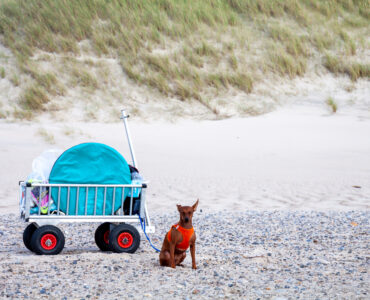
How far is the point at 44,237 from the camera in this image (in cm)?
529

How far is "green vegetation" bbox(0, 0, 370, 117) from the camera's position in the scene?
1588 cm

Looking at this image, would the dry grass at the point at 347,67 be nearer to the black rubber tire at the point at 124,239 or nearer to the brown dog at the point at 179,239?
the black rubber tire at the point at 124,239

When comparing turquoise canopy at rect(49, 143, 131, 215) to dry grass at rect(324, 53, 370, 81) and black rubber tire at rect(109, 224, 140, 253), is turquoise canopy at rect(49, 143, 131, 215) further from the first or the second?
dry grass at rect(324, 53, 370, 81)

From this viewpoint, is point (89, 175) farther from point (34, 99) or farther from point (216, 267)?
point (34, 99)

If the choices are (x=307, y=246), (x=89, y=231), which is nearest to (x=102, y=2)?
(x=89, y=231)

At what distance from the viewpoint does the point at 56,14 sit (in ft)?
59.8

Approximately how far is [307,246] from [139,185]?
196 centimetres

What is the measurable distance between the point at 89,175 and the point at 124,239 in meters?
0.68

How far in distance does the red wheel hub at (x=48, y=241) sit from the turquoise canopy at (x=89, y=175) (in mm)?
257

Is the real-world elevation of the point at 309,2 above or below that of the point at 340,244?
above

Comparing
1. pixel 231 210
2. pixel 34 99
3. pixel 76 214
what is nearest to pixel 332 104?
pixel 231 210

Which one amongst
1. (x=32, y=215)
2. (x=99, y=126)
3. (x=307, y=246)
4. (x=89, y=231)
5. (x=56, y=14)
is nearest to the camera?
(x=32, y=215)

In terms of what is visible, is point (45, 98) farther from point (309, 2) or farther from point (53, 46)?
point (309, 2)

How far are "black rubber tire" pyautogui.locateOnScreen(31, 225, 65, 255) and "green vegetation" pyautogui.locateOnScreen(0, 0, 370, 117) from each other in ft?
32.9
